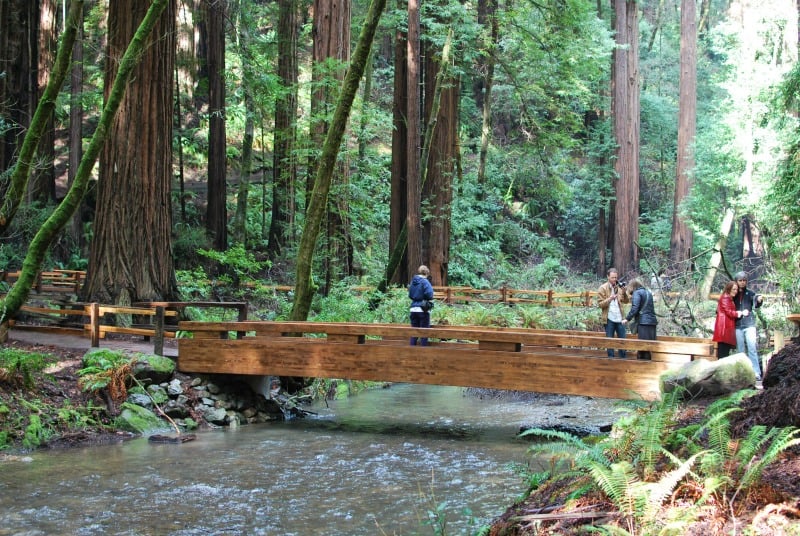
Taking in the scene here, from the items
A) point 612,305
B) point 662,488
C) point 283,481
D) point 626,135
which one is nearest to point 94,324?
point 283,481

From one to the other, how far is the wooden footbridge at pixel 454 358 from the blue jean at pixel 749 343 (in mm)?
413

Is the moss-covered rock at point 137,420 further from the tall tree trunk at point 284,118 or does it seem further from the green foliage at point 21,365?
the tall tree trunk at point 284,118

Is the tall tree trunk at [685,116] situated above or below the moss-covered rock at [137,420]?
above

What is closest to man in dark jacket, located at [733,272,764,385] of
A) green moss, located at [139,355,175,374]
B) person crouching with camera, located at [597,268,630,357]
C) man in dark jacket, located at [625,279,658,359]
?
man in dark jacket, located at [625,279,658,359]

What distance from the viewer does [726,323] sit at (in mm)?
11133

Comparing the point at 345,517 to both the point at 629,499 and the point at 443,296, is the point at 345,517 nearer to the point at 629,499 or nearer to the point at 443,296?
the point at 629,499

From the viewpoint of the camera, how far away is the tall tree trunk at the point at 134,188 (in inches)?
603

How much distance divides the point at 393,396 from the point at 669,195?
2703cm

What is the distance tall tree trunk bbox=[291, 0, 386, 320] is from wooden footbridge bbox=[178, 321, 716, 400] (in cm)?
159

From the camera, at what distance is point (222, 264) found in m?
24.9

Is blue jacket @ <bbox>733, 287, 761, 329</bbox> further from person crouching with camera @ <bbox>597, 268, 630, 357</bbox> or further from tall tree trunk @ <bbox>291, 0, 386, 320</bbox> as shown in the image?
tall tree trunk @ <bbox>291, 0, 386, 320</bbox>

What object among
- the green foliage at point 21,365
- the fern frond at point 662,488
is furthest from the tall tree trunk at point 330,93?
the fern frond at point 662,488

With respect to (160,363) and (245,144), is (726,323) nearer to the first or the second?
(160,363)

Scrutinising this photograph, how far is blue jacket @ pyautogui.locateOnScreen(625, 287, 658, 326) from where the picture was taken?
471 inches
